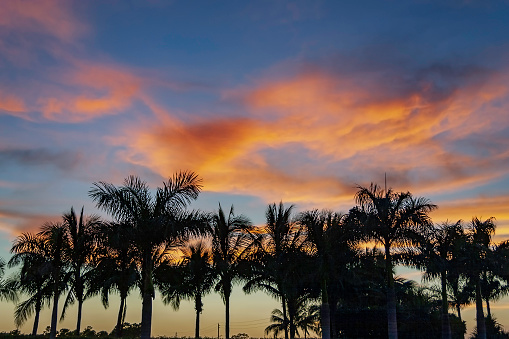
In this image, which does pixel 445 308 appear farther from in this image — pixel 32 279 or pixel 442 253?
pixel 32 279

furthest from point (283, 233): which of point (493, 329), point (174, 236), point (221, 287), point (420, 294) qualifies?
point (493, 329)

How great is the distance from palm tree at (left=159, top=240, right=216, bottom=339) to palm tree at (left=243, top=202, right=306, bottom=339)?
11.3ft

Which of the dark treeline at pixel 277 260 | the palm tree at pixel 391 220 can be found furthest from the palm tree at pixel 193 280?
the palm tree at pixel 391 220

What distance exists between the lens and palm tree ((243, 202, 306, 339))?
1458 inches

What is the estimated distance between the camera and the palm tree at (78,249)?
1292 inches

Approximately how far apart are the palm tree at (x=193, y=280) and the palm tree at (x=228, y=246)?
1.33 metres

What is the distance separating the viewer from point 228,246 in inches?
1601

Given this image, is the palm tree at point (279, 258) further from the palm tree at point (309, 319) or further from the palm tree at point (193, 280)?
the palm tree at point (309, 319)

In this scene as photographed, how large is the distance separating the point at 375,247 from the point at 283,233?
8571 mm

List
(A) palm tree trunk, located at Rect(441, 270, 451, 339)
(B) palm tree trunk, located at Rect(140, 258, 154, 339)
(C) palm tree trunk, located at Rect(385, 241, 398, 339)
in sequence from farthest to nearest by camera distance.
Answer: (A) palm tree trunk, located at Rect(441, 270, 451, 339) < (C) palm tree trunk, located at Rect(385, 241, 398, 339) < (B) palm tree trunk, located at Rect(140, 258, 154, 339)

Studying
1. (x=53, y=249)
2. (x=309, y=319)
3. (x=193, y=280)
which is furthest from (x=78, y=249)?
(x=309, y=319)

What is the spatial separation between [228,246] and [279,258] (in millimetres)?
4688

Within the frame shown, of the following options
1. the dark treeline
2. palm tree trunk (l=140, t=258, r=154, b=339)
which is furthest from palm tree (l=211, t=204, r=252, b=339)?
palm tree trunk (l=140, t=258, r=154, b=339)

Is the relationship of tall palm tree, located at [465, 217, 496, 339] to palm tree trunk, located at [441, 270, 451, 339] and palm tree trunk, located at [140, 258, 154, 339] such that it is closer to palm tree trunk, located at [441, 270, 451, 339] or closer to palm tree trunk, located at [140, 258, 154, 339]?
palm tree trunk, located at [441, 270, 451, 339]
